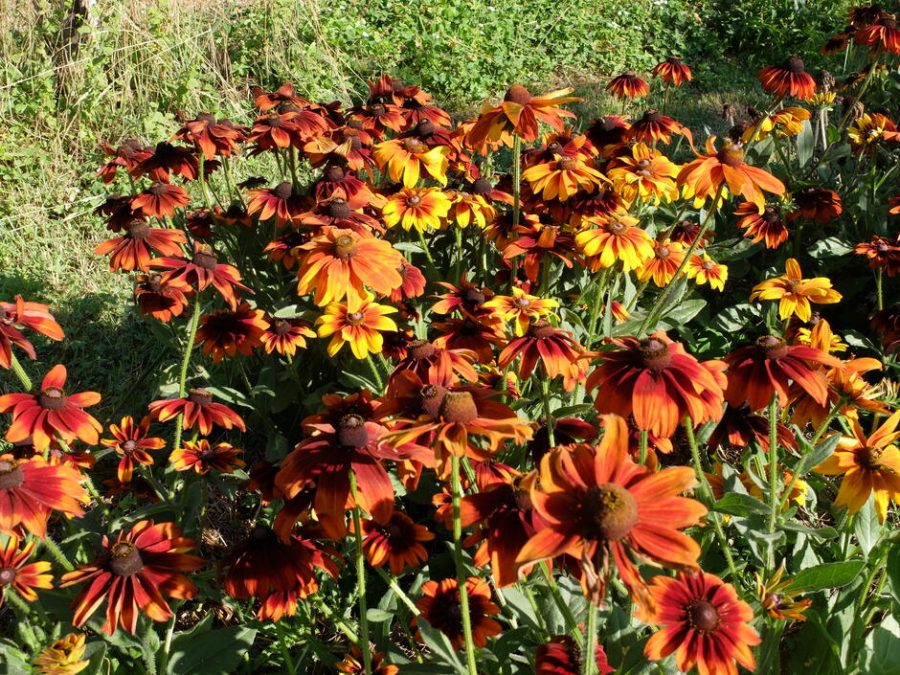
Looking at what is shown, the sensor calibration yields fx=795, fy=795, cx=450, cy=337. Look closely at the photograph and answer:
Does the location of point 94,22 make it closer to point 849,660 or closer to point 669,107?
point 669,107

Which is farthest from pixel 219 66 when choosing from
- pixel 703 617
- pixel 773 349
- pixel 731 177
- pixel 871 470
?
pixel 703 617

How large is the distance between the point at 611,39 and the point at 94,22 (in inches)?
160

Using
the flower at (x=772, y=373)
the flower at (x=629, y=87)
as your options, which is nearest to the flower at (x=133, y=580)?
the flower at (x=772, y=373)

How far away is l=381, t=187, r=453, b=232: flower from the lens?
2.20 m

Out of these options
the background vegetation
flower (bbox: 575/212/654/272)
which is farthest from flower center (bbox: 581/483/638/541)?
the background vegetation

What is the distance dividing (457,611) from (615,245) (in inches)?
38.4

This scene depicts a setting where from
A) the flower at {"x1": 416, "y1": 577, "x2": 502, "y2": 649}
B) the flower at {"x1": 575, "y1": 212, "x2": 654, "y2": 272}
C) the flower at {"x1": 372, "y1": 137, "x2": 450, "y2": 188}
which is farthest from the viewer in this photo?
the flower at {"x1": 372, "y1": 137, "x2": 450, "y2": 188}

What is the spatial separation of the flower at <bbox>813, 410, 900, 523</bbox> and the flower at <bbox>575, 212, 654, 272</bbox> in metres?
0.74

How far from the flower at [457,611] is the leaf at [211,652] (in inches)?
14.9

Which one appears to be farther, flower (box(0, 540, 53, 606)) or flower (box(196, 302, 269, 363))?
flower (box(196, 302, 269, 363))

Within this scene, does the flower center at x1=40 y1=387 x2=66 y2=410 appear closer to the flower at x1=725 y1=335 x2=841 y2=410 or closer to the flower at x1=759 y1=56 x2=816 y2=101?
the flower at x1=725 y1=335 x2=841 y2=410

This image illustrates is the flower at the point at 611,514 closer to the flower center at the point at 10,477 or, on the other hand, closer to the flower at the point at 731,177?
the flower center at the point at 10,477

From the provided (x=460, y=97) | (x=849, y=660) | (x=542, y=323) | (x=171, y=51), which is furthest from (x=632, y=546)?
(x=460, y=97)

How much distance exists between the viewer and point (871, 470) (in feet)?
4.60
